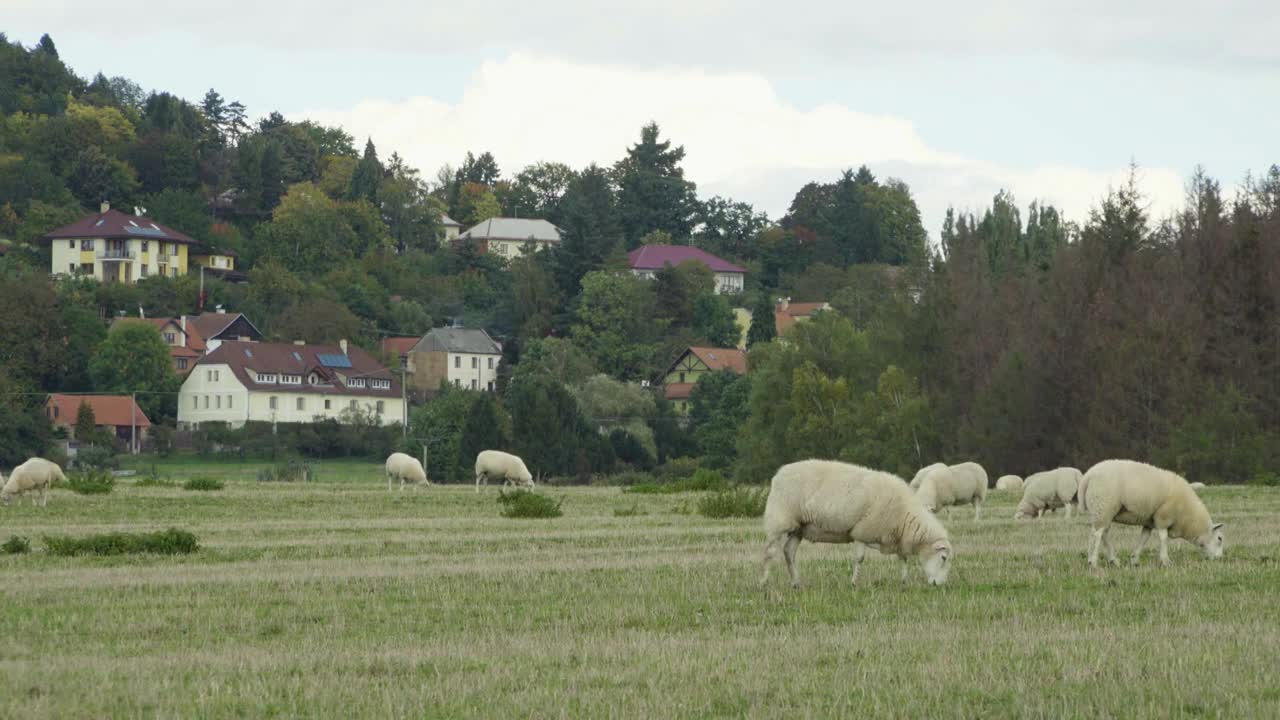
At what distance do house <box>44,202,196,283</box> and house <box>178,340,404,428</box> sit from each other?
113 feet

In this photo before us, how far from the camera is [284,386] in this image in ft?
525

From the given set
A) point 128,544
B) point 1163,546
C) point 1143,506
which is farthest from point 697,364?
point 1143,506

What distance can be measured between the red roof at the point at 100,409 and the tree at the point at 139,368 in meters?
6.33

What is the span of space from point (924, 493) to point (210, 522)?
1490 cm

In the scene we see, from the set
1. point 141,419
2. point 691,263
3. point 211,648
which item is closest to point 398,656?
point 211,648

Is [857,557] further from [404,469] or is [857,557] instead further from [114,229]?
[114,229]

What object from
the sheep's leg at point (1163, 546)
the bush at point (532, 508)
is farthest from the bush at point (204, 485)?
the sheep's leg at point (1163, 546)

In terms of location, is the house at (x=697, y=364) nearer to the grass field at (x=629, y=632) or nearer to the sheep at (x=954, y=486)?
the sheep at (x=954, y=486)

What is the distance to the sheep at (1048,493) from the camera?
121ft

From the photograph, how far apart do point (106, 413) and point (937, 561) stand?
123 metres

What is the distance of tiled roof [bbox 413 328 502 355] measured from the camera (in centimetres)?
18275

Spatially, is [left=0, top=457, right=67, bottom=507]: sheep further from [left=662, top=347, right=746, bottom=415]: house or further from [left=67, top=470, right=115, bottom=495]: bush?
[left=662, top=347, right=746, bottom=415]: house

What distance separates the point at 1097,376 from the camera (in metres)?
72.5

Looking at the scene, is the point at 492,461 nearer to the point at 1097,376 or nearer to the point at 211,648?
A: the point at 1097,376
